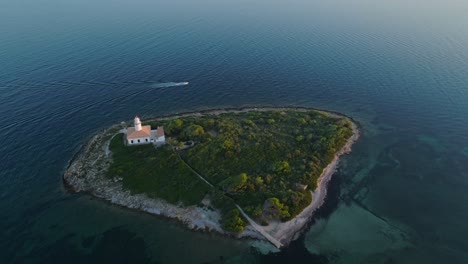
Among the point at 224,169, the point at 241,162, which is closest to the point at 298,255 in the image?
the point at 224,169

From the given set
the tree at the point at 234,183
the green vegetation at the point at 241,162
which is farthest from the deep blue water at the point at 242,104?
the tree at the point at 234,183

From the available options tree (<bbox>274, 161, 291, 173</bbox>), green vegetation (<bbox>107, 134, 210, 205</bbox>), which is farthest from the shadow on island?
green vegetation (<bbox>107, 134, 210, 205</bbox>)

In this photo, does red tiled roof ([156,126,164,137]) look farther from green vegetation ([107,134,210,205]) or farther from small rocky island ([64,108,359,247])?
green vegetation ([107,134,210,205])

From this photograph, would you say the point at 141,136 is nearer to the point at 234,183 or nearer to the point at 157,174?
the point at 157,174

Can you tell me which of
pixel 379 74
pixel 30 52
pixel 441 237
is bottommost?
pixel 441 237

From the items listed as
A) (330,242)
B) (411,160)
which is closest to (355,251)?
(330,242)

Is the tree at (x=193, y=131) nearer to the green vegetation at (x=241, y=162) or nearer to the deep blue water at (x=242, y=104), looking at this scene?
the green vegetation at (x=241, y=162)

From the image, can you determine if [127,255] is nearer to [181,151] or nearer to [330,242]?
[181,151]
